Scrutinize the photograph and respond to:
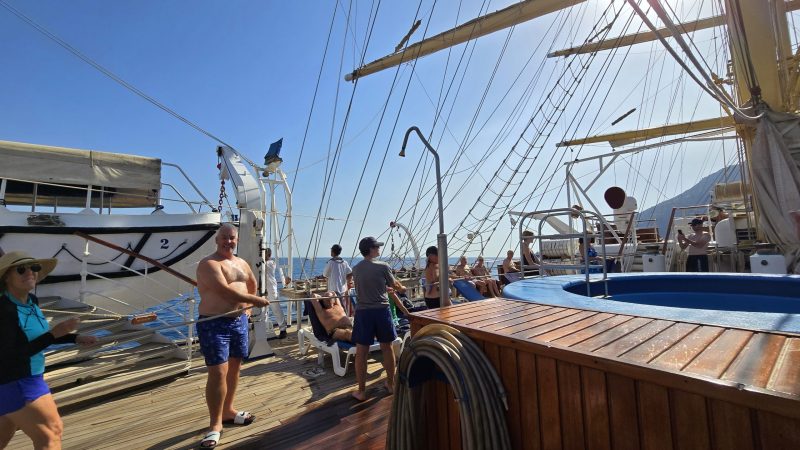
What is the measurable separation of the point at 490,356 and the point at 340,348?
326 cm

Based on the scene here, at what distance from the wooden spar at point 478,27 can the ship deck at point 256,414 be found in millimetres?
6763

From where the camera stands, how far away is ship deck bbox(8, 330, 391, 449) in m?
2.89

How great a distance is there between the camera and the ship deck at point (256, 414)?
2895 mm

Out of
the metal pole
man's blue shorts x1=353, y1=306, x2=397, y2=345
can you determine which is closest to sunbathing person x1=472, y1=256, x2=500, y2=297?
man's blue shorts x1=353, y1=306, x2=397, y2=345

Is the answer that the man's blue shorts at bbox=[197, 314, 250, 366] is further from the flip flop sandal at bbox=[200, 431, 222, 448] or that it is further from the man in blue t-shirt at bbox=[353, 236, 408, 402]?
the man in blue t-shirt at bbox=[353, 236, 408, 402]

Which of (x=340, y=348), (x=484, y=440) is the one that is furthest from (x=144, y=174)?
(x=484, y=440)

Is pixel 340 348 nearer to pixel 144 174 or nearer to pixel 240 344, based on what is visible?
pixel 240 344

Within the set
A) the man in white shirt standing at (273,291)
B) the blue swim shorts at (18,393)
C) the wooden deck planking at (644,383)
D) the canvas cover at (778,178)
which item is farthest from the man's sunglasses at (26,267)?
the canvas cover at (778,178)

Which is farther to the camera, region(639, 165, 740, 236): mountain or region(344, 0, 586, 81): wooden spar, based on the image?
region(639, 165, 740, 236): mountain

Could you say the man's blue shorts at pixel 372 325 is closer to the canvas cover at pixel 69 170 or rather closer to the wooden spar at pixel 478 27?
the canvas cover at pixel 69 170

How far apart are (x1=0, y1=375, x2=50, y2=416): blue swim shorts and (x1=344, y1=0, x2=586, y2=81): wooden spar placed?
7686 mm

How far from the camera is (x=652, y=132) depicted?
1673 cm

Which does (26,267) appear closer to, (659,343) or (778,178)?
(659,343)

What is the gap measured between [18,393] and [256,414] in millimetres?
1886
